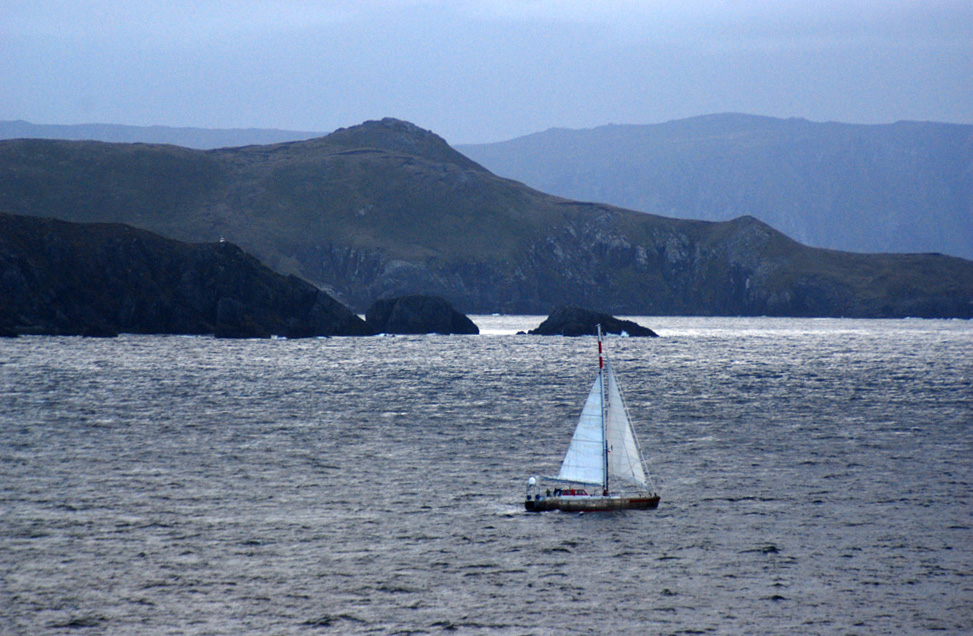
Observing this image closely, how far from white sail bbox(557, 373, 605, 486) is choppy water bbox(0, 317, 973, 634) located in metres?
2.17

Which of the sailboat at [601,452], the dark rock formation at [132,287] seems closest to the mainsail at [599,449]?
the sailboat at [601,452]

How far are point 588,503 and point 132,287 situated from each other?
149421 millimetres

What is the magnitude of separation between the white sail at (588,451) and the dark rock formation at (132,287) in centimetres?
14293

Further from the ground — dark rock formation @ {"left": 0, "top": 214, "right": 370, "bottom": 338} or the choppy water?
dark rock formation @ {"left": 0, "top": 214, "right": 370, "bottom": 338}

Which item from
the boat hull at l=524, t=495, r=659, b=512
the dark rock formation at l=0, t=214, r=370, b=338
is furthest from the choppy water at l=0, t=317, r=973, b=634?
the dark rock formation at l=0, t=214, r=370, b=338

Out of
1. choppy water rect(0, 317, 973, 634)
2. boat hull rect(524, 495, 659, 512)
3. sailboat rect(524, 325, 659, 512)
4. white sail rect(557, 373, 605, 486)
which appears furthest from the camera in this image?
boat hull rect(524, 495, 659, 512)

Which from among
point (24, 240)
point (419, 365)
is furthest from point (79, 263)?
point (419, 365)

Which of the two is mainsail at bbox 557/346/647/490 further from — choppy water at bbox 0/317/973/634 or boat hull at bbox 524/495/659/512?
choppy water at bbox 0/317/973/634

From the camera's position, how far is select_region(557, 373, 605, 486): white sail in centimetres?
4462

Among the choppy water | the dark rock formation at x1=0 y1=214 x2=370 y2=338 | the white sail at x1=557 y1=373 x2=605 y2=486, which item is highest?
the dark rock formation at x1=0 y1=214 x2=370 y2=338

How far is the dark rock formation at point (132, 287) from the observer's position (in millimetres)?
169625

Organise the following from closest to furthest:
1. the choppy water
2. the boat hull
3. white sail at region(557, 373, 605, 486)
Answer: the choppy water → white sail at region(557, 373, 605, 486) → the boat hull

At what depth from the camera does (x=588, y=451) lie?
4491 cm

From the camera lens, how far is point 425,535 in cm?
4212
